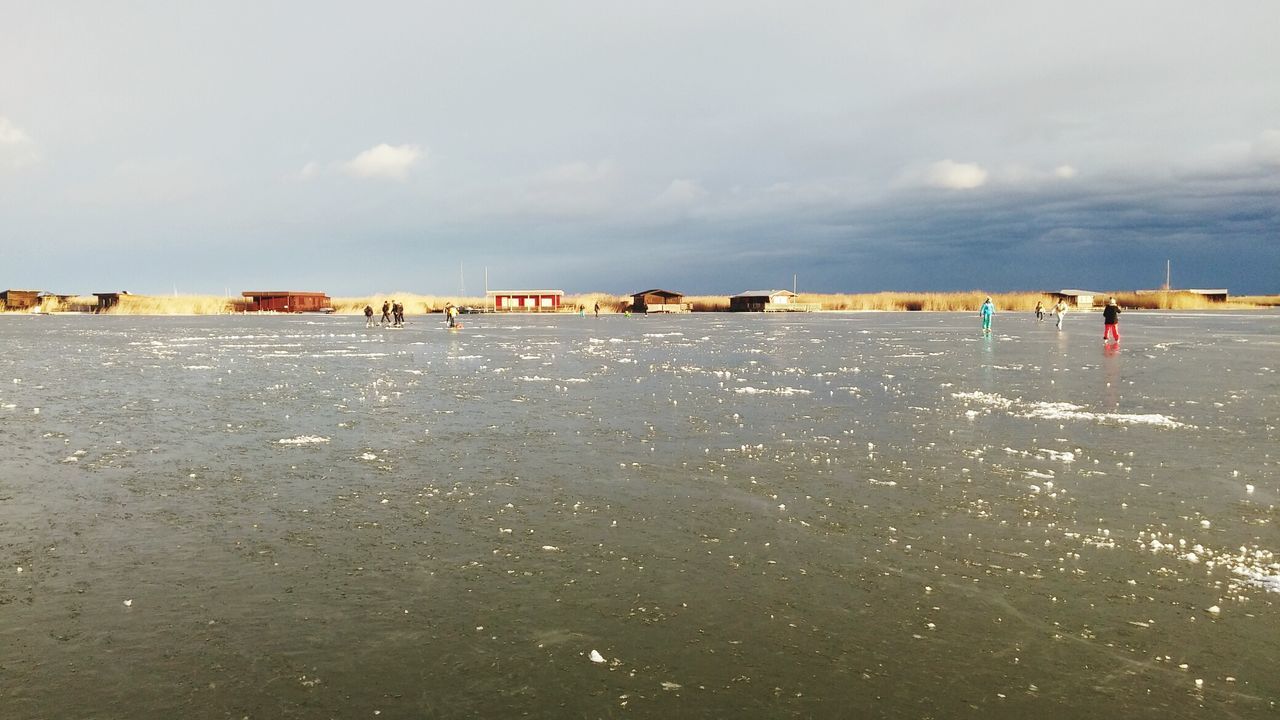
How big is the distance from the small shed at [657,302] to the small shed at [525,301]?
9902 millimetres

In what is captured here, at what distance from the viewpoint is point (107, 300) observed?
10212 centimetres

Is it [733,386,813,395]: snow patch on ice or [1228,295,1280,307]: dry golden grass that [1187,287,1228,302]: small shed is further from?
[733,386,813,395]: snow patch on ice

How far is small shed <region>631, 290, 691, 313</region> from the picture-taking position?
102m

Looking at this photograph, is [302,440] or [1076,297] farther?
[1076,297]

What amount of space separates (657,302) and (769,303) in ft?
46.3

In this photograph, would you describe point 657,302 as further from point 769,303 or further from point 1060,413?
point 1060,413

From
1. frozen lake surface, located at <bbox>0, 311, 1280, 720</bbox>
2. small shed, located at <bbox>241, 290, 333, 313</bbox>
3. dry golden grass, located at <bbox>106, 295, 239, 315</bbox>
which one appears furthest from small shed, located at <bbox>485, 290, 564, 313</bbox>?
frozen lake surface, located at <bbox>0, 311, 1280, 720</bbox>

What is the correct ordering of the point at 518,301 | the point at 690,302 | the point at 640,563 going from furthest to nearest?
the point at 690,302
the point at 518,301
the point at 640,563

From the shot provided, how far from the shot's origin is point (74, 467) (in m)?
9.03

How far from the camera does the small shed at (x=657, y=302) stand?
102 m

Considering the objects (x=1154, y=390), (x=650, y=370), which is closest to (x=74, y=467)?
(x=650, y=370)

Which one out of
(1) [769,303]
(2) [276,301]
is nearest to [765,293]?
(1) [769,303]

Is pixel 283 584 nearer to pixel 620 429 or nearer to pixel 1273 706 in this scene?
pixel 1273 706

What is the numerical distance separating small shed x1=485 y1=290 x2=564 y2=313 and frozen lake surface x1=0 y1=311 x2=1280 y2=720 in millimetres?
84392
